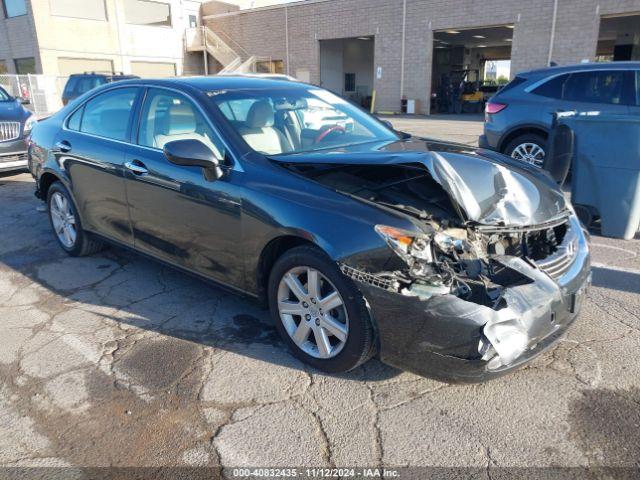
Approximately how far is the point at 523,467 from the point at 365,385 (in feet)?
3.09

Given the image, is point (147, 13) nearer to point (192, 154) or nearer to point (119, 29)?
point (119, 29)

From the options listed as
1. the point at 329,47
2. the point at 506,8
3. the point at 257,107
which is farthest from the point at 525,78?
the point at 329,47

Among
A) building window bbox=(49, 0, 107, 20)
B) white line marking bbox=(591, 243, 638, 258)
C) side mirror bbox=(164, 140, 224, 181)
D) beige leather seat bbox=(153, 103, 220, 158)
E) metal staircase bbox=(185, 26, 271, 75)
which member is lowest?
Result: white line marking bbox=(591, 243, 638, 258)

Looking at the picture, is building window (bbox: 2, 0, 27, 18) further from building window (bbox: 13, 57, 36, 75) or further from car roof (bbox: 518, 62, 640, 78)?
car roof (bbox: 518, 62, 640, 78)

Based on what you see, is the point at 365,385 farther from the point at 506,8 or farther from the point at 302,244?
the point at 506,8

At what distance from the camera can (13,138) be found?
8.70m

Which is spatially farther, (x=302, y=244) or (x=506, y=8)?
(x=506, y=8)

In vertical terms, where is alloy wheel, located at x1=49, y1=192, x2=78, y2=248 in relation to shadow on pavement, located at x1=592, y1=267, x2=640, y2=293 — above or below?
above

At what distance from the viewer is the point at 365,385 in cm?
302

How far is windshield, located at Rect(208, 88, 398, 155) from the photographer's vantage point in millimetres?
3656

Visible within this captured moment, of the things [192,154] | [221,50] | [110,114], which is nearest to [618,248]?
[192,154]

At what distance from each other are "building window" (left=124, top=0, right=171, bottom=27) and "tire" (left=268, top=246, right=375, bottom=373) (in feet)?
112

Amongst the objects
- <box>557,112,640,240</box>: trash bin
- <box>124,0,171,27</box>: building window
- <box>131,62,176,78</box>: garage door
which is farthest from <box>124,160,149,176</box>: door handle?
<box>124,0,171,27</box>: building window

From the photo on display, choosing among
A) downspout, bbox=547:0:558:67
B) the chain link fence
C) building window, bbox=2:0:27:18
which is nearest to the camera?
downspout, bbox=547:0:558:67
